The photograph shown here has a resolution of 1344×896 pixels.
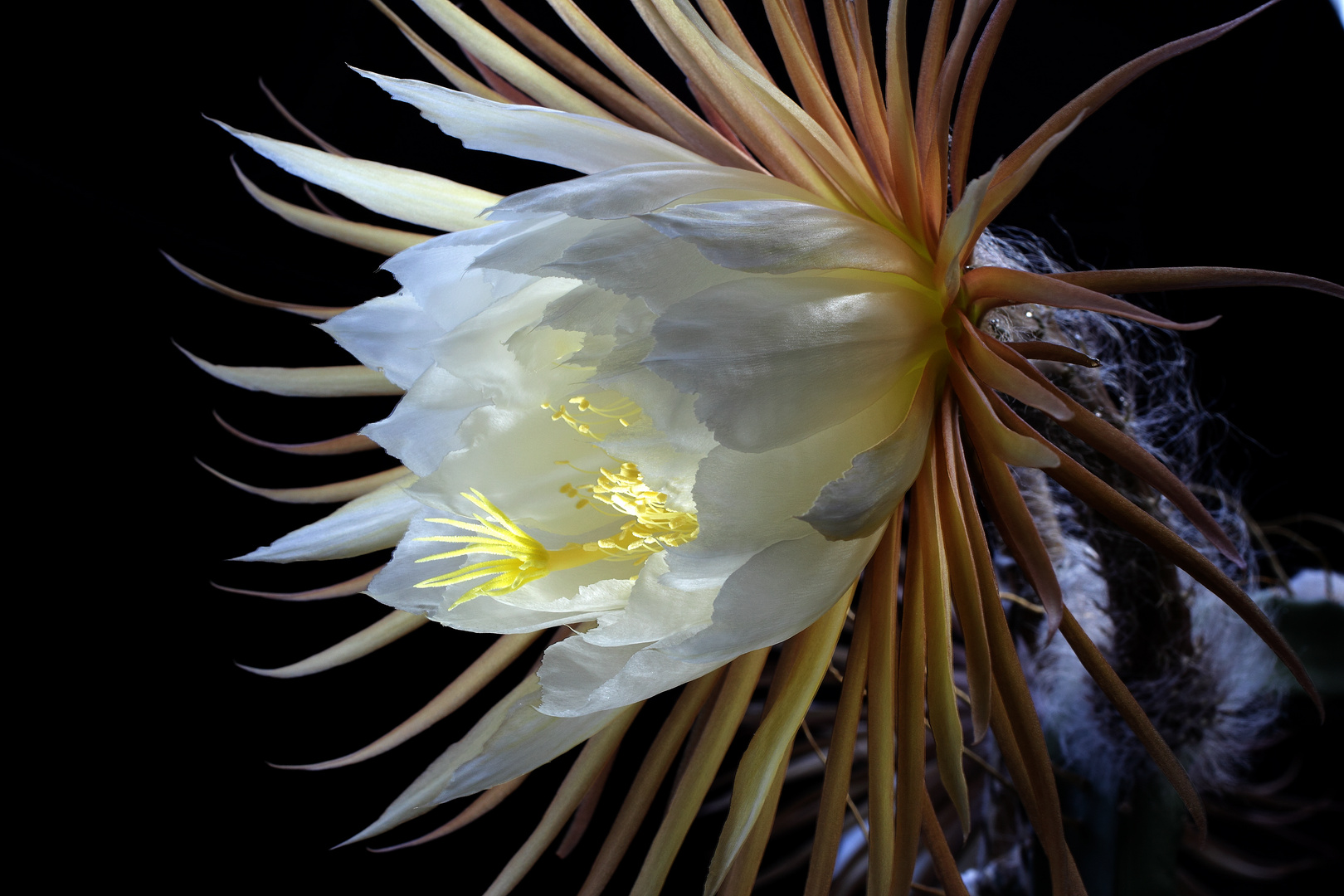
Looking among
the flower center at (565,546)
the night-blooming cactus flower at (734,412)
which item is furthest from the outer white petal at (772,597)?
the flower center at (565,546)

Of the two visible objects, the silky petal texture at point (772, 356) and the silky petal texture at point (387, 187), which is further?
the silky petal texture at point (387, 187)

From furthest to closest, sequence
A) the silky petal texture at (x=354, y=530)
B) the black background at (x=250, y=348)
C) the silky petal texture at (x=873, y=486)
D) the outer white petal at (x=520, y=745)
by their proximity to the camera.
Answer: the black background at (x=250, y=348)
the silky petal texture at (x=354, y=530)
the outer white petal at (x=520, y=745)
the silky petal texture at (x=873, y=486)

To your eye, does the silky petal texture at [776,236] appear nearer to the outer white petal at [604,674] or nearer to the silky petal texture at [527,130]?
the silky petal texture at [527,130]

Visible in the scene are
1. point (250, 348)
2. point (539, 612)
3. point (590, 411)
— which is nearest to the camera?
point (539, 612)

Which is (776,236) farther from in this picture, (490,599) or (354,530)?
(354,530)

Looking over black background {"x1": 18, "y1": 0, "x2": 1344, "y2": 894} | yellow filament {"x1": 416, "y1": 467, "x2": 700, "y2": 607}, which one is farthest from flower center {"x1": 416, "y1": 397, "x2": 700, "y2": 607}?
black background {"x1": 18, "y1": 0, "x2": 1344, "y2": 894}

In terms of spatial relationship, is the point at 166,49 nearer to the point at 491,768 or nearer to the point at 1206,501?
the point at 491,768

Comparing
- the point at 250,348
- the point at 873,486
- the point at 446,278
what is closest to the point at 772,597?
the point at 873,486
